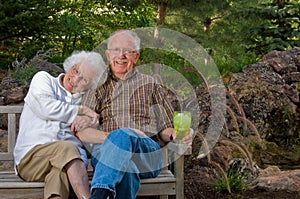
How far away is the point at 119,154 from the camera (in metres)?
2.77

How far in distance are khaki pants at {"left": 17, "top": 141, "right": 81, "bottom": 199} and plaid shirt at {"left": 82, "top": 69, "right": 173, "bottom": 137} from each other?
40cm

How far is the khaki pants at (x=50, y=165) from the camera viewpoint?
107 inches

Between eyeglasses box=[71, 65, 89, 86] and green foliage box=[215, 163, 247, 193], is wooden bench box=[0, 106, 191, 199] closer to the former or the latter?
eyeglasses box=[71, 65, 89, 86]

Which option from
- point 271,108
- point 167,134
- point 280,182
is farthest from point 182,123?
point 271,108

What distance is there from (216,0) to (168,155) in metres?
3.45

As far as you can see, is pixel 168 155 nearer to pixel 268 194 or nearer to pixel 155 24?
pixel 268 194

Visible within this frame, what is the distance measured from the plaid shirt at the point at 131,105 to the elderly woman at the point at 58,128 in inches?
3.5

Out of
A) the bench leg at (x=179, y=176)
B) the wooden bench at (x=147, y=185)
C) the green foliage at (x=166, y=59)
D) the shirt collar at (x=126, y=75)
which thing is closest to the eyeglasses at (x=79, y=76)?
the shirt collar at (x=126, y=75)

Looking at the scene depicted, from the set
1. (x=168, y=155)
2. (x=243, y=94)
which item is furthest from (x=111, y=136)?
(x=243, y=94)

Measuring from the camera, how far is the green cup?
2.95 m

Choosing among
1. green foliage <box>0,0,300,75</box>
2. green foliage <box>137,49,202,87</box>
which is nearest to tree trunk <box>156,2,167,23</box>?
green foliage <box>0,0,300,75</box>

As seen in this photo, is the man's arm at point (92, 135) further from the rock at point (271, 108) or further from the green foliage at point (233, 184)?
the rock at point (271, 108)

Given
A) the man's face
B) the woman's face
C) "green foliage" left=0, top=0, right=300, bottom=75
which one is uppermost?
"green foliage" left=0, top=0, right=300, bottom=75

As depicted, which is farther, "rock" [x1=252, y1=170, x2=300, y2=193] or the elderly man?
"rock" [x1=252, y1=170, x2=300, y2=193]
